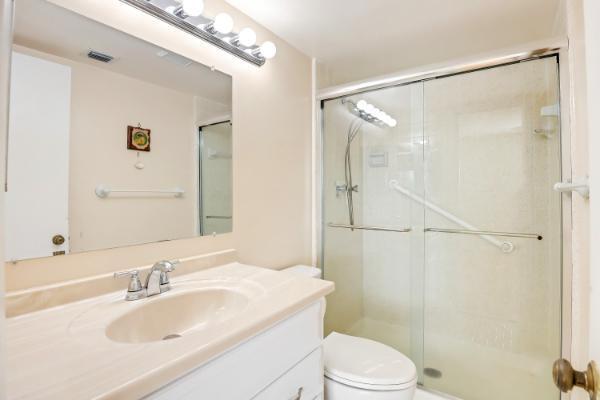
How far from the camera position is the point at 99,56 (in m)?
1.03

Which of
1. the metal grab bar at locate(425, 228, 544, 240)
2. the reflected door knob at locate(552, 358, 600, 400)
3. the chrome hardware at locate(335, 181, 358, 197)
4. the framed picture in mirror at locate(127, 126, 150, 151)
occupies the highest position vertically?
the framed picture in mirror at locate(127, 126, 150, 151)

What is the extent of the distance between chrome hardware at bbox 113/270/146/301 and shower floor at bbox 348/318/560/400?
1628mm

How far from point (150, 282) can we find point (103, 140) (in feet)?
1.70

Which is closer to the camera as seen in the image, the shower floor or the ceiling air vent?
the ceiling air vent

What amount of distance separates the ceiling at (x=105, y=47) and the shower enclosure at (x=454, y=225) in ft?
3.40

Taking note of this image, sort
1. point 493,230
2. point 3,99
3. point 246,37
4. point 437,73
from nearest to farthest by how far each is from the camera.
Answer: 1. point 3,99
2. point 246,37
3. point 437,73
4. point 493,230

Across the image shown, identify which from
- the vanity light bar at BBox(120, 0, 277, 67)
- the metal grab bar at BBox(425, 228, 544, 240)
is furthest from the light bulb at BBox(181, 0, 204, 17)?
the metal grab bar at BBox(425, 228, 544, 240)

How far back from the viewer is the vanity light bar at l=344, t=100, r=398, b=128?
6.77ft

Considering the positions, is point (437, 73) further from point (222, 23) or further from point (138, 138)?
point (138, 138)

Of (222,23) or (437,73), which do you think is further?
(437,73)

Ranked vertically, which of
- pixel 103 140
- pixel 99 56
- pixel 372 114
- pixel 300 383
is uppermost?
pixel 372 114

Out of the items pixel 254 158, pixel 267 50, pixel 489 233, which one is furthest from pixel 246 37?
pixel 489 233

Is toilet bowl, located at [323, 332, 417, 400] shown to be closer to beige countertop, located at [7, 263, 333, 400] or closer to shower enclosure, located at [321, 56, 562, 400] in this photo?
beige countertop, located at [7, 263, 333, 400]

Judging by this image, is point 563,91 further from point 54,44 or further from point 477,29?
point 54,44
